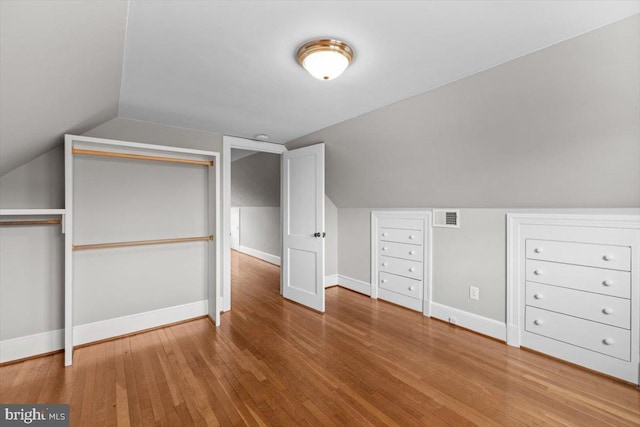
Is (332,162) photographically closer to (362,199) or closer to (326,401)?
(362,199)

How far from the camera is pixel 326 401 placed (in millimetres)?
1866

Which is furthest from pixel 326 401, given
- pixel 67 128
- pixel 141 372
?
pixel 67 128

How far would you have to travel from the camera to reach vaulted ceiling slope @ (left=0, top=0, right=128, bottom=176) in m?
1.03

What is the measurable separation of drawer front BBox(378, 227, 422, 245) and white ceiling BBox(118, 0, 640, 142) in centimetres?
163

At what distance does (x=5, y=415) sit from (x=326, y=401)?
2.00 meters

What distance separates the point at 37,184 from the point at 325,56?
8.69ft

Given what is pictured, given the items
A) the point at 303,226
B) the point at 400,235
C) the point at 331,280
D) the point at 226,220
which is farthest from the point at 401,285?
the point at 226,220

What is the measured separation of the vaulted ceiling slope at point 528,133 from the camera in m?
1.64

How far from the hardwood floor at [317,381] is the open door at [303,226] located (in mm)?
716

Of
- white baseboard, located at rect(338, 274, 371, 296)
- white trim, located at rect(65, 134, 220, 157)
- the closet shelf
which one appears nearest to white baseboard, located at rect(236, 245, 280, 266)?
white baseboard, located at rect(338, 274, 371, 296)

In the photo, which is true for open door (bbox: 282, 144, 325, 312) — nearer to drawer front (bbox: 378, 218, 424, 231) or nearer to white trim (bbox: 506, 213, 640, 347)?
drawer front (bbox: 378, 218, 424, 231)

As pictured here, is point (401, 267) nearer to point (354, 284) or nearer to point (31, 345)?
point (354, 284)

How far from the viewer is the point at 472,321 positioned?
2908mm

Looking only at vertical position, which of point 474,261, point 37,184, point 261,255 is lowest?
point 261,255
